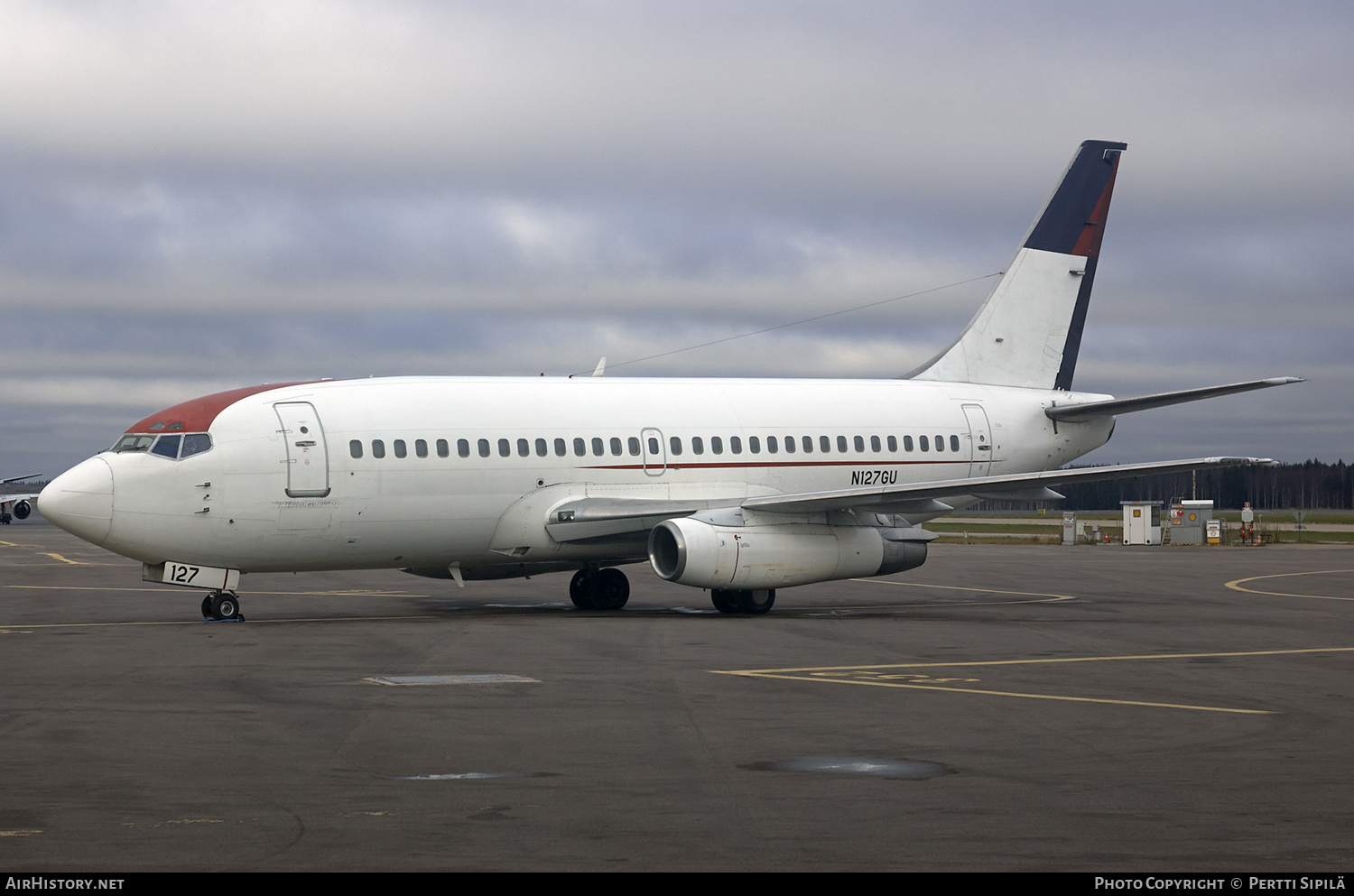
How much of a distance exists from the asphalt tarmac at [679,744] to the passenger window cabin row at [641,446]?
3173 millimetres

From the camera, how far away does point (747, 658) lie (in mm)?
19000

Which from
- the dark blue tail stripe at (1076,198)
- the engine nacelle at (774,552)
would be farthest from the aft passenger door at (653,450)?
the dark blue tail stripe at (1076,198)

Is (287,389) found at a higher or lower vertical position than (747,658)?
higher

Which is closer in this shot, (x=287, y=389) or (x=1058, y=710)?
(x=1058, y=710)

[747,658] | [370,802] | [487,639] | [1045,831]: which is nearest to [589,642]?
[487,639]

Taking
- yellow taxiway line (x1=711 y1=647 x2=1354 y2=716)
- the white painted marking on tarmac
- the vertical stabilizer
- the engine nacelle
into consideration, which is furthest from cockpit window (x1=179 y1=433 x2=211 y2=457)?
the vertical stabilizer

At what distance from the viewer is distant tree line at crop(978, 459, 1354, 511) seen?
577ft

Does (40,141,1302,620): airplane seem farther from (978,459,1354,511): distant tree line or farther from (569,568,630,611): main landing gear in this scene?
(978,459,1354,511): distant tree line

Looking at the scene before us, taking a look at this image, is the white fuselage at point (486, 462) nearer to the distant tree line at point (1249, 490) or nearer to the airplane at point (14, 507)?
the airplane at point (14, 507)

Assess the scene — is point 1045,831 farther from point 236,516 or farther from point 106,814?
point 236,516

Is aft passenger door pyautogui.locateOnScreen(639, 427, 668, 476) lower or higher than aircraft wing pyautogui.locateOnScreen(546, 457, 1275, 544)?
higher

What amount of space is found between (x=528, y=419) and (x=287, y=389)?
4.47 meters

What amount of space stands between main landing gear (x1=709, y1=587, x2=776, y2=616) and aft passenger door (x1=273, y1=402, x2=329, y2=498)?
7.71 m

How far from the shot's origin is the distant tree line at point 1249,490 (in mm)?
175750
